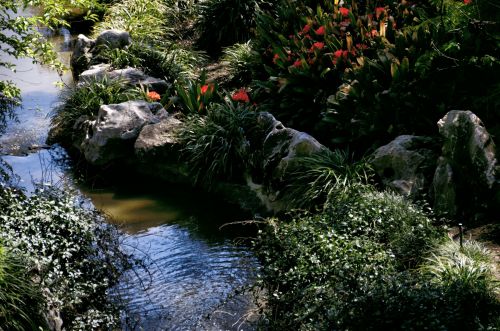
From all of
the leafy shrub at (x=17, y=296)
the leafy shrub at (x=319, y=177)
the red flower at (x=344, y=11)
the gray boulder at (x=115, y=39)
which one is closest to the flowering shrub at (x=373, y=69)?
the red flower at (x=344, y=11)

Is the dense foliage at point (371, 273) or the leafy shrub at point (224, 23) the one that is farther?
the leafy shrub at point (224, 23)

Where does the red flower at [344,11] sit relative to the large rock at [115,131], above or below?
above

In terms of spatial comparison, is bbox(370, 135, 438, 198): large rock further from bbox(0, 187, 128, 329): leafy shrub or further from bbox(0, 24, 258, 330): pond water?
bbox(0, 187, 128, 329): leafy shrub

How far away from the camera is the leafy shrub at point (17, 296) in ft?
16.9

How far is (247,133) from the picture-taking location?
923 cm

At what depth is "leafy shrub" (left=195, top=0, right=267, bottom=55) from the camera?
13.7m

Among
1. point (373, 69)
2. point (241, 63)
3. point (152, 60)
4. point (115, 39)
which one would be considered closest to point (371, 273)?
point (373, 69)

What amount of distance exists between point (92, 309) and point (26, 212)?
1.12m

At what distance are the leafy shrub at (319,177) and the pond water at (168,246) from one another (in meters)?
0.85

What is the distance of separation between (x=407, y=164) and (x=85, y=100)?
18.6 feet

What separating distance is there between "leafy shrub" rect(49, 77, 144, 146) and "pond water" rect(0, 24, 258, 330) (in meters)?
0.30

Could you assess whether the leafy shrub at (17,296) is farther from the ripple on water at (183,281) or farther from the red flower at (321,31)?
the red flower at (321,31)

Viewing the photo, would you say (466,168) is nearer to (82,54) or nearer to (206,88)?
(206,88)

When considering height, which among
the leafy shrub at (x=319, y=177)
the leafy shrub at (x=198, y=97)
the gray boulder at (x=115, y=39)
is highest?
the gray boulder at (x=115, y=39)
